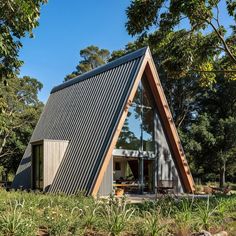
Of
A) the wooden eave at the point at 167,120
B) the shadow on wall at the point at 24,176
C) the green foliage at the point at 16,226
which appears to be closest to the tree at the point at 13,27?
the green foliage at the point at 16,226

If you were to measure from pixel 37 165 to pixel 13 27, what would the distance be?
1171cm

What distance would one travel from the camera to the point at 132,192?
61.5 ft

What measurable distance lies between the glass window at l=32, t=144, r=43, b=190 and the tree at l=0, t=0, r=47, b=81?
33.7 ft

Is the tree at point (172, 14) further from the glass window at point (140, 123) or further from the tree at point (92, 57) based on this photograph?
the tree at point (92, 57)

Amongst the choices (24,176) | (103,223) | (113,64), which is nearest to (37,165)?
(24,176)

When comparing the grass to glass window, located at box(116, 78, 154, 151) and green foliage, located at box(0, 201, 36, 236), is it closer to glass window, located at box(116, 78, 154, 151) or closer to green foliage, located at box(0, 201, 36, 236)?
green foliage, located at box(0, 201, 36, 236)

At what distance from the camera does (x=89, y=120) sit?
17.3m

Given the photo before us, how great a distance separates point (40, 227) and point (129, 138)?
12.2 m

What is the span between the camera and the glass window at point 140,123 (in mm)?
18328

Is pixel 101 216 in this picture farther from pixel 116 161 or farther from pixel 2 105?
pixel 116 161

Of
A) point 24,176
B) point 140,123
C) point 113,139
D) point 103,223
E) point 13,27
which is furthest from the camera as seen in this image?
point 24,176

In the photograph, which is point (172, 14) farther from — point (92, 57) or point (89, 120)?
point (92, 57)

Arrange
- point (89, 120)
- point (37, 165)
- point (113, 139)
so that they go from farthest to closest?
point (37, 165) < point (89, 120) < point (113, 139)

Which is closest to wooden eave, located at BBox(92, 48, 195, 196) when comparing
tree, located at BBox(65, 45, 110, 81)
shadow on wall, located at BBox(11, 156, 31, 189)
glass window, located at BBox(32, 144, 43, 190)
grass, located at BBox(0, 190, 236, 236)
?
glass window, located at BBox(32, 144, 43, 190)
